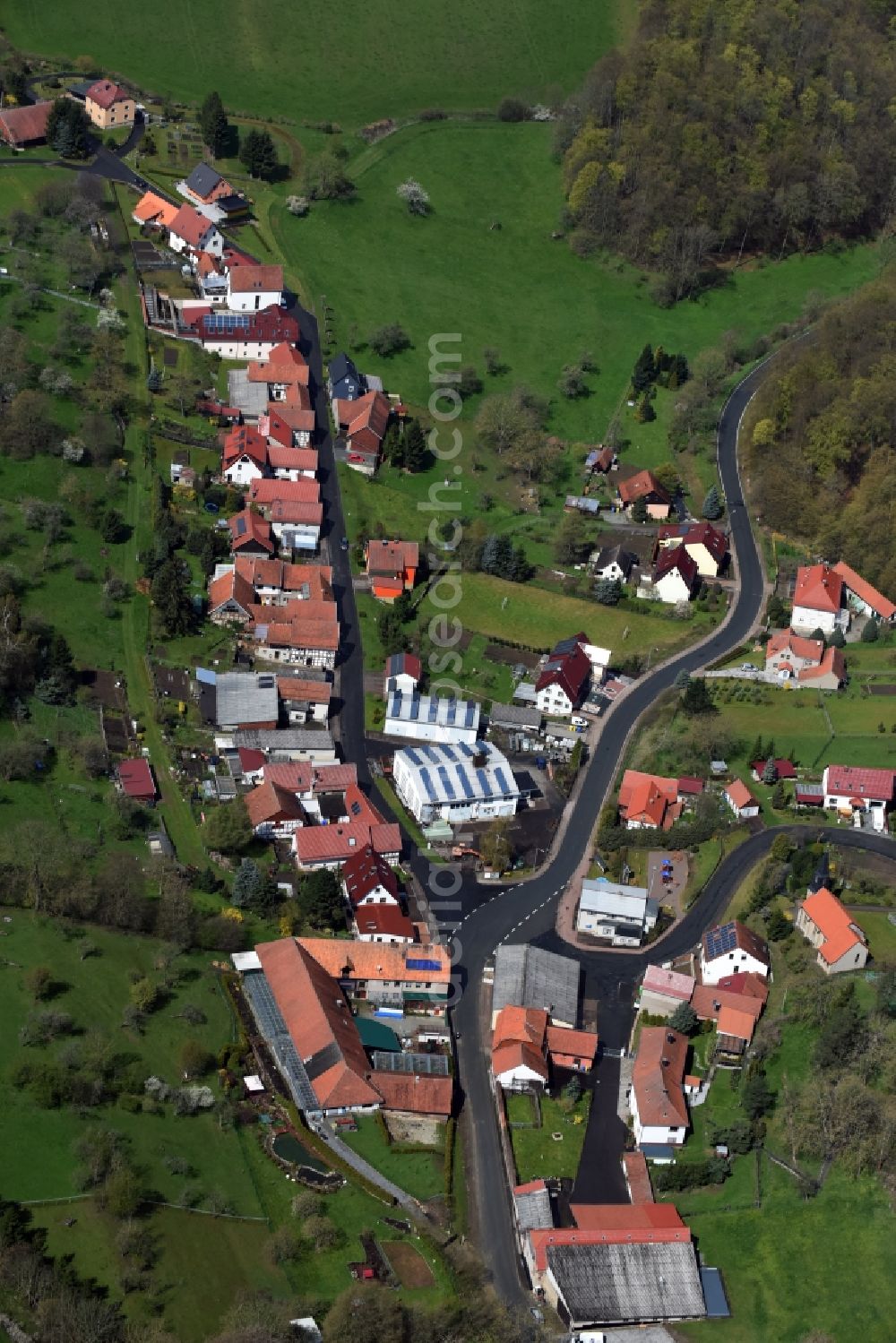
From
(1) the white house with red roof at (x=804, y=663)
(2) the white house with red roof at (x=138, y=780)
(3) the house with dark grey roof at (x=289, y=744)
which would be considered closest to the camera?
(2) the white house with red roof at (x=138, y=780)

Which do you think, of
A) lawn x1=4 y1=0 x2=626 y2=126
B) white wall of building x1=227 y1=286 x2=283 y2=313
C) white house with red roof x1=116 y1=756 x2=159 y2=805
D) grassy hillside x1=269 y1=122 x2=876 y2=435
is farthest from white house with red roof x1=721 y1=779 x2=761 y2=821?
lawn x1=4 y1=0 x2=626 y2=126

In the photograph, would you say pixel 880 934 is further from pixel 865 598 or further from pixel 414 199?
pixel 414 199

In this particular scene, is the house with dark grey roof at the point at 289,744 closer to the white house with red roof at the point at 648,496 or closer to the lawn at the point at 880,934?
the lawn at the point at 880,934

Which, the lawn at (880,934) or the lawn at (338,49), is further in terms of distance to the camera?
the lawn at (338,49)

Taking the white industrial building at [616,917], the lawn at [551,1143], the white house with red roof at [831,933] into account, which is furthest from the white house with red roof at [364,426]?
the lawn at [551,1143]

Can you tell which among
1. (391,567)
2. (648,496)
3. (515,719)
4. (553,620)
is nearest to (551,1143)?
(515,719)

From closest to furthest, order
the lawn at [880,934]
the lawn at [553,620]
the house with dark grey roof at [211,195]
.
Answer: the lawn at [880,934] → the lawn at [553,620] → the house with dark grey roof at [211,195]

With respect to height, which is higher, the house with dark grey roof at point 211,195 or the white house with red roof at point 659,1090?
the house with dark grey roof at point 211,195

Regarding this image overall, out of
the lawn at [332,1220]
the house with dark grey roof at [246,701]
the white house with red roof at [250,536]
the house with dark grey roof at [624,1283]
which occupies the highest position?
the white house with red roof at [250,536]
